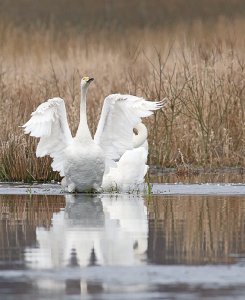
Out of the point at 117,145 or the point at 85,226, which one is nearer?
the point at 85,226

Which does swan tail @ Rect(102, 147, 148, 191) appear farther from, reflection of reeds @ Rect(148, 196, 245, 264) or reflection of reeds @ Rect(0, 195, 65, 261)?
reflection of reeds @ Rect(148, 196, 245, 264)

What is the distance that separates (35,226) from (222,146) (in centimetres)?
742

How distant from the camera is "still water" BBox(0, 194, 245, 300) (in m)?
7.43

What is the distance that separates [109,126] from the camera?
14.7m

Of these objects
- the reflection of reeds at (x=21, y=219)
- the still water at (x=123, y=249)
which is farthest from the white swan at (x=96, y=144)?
the still water at (x=123, y=249)

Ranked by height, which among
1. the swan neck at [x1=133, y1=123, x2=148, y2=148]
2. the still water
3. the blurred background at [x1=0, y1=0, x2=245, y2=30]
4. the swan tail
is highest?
the blurred background at [x1=0, y1=0, x2=245, y2=30]

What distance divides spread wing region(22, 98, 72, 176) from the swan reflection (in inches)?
61.3

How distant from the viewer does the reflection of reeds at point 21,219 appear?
9.18 metres

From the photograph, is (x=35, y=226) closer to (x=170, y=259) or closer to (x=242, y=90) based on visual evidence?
(x=170, y=259)

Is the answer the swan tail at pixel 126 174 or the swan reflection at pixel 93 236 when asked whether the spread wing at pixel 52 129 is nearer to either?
the swan tail at pixel 126 174

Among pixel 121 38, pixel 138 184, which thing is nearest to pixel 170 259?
pixel 138 184

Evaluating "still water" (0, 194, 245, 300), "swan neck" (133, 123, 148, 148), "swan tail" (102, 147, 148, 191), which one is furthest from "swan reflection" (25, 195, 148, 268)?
"swan neck" (133, 123, 148, 148)

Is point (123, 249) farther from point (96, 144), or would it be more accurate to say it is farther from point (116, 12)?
point (116, 12)

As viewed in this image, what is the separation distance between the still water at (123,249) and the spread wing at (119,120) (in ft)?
5.37
